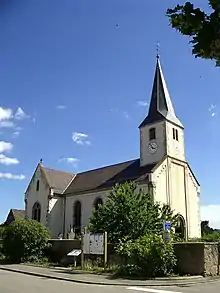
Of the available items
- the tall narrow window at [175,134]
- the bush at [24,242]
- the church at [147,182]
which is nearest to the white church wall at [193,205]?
the church at [147,182]

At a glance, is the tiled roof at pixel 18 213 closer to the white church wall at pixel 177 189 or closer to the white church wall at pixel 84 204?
the white church wall at pixel 84 204

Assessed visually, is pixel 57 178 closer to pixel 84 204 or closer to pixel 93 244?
pixel 84 204

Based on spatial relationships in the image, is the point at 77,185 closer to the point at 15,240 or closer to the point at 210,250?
the point at 15,240

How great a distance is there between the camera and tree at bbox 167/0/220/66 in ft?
13.7

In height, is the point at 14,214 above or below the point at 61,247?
above

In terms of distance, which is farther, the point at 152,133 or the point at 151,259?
the point at 152,133

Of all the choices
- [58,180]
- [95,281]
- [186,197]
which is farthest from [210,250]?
[58,180]

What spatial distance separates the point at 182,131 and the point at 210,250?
25.8 metres

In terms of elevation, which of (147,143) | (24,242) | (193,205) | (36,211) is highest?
(147,143)

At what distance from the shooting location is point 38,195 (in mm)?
45594

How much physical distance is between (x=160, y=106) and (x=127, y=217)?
21.0 metres

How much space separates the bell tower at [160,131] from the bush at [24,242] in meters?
16.2

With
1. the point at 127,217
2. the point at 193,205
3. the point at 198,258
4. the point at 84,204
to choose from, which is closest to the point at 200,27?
the point at 198,258

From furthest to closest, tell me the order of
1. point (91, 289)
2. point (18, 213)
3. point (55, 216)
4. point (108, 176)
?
point (18, 213), point (55, 216), point (108, 176), point (91, 289)
